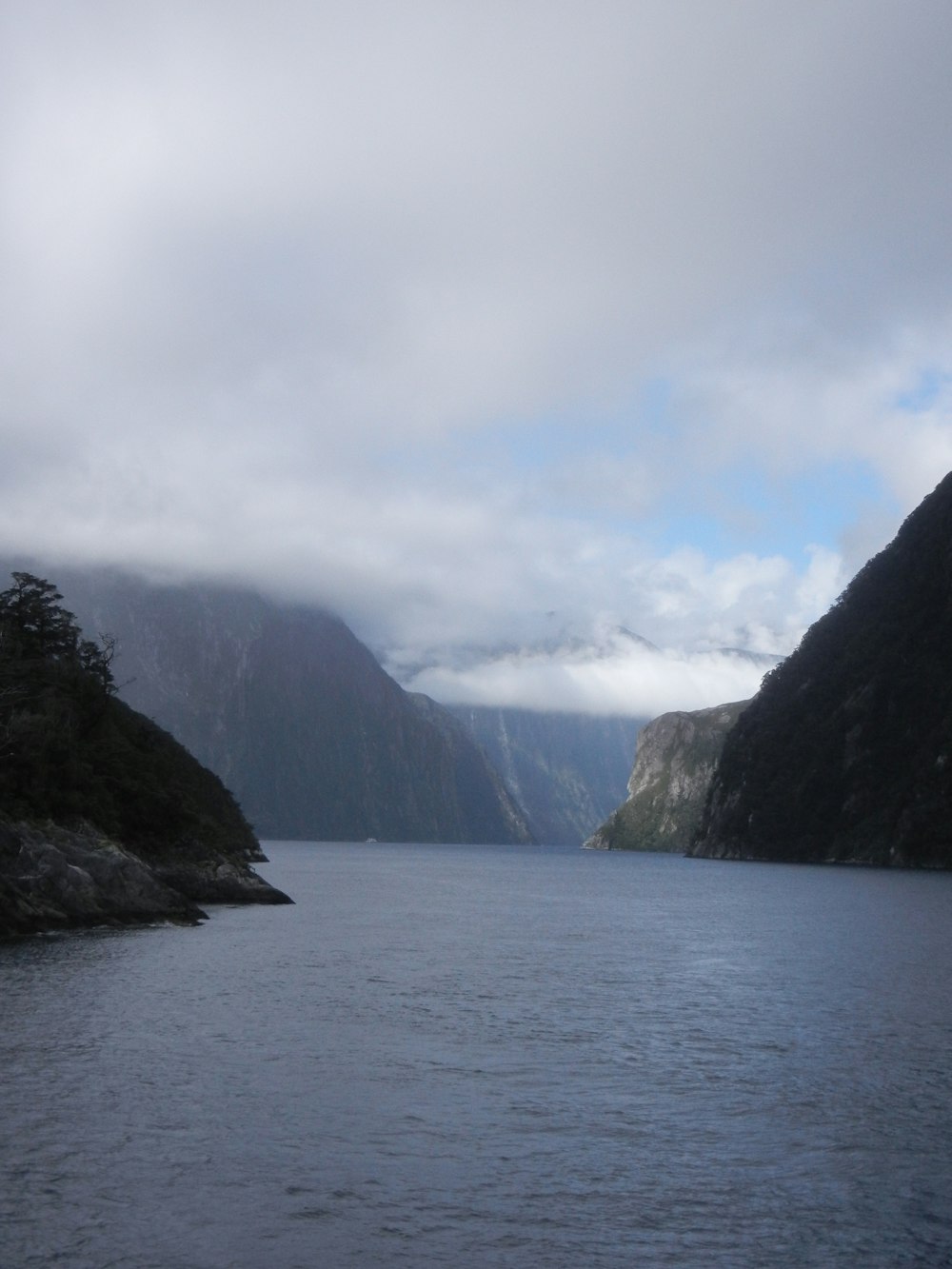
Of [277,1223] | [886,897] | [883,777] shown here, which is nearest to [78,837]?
[277,1223]

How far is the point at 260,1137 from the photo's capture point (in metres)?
26.9

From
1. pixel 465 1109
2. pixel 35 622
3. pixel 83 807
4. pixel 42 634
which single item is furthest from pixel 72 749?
pixel 465 1109

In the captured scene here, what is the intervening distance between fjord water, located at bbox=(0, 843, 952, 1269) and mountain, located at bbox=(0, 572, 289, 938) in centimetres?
709

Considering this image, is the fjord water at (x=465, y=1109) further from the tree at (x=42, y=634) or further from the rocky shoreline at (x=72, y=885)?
the tree at (x=42, y=634)

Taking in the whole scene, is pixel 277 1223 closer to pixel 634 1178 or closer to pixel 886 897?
pixel 634 1178

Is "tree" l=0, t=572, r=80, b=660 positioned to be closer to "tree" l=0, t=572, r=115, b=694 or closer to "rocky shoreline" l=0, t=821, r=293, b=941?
"tree" l=0, t=572, r=115, b=694

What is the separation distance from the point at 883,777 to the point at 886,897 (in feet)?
286

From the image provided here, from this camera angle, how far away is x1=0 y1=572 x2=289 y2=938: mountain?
67.5 metres

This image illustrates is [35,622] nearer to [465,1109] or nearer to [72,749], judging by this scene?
[72,749]

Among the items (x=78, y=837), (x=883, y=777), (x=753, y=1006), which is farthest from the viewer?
(x=883, y=777)

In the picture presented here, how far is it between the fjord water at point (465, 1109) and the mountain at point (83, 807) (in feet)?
23.3

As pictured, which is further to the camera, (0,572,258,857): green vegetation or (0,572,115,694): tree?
(0,572,115,694): tree

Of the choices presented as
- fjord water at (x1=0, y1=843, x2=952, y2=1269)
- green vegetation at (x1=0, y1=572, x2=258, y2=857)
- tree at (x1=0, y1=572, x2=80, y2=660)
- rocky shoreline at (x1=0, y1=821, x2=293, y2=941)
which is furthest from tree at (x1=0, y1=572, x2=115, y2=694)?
fjord water at (x1=0, y1=843, x2=952, y2=1269)

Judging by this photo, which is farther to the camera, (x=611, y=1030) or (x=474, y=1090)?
(x=611, y=1030)
